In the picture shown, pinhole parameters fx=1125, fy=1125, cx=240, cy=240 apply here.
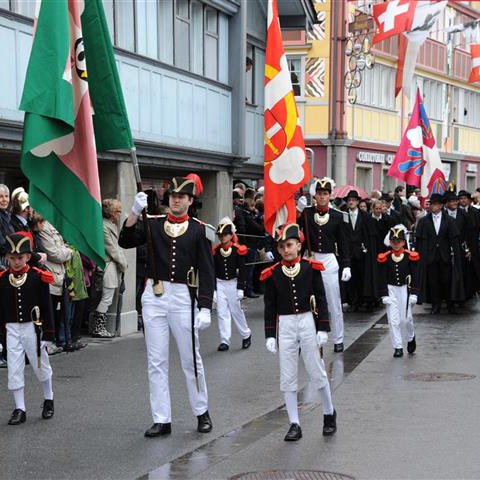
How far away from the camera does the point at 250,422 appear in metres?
9.68

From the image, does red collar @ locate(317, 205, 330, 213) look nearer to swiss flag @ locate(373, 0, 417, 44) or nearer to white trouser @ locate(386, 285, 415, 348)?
white trouser @ locate(386, 285, 415, 348)

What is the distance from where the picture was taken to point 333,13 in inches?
1410

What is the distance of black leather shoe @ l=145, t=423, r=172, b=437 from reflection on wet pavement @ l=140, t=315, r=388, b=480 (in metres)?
0.43

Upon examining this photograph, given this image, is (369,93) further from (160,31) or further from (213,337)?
(213,337)

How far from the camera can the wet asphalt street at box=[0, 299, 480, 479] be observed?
26.2 feet

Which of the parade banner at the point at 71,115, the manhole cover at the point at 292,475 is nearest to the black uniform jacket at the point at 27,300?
the parade banner at the point at 71,115

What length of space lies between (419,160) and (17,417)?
1626 cm

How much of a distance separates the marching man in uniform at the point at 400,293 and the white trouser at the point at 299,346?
4.60 m

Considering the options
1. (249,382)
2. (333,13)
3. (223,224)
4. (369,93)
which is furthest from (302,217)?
(369,93)

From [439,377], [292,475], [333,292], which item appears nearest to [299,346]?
[292,475]

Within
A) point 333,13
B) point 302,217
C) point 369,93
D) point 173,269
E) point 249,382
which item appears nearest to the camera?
point 173,269

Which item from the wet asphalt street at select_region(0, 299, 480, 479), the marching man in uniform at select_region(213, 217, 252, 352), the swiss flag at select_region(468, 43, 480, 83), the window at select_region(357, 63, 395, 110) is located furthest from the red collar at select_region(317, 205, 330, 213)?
the window at select_region(357, 63, 395, 110)

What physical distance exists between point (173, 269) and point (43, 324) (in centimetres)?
144

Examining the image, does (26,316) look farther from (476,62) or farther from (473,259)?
(476,62)
